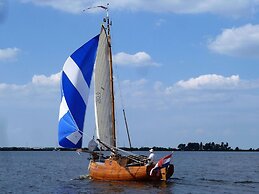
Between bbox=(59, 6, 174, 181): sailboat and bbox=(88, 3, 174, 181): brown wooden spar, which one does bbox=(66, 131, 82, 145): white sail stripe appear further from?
bbox=(88, 3, 174, 181): brown wooden spar

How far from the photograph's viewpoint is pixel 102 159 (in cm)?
4703

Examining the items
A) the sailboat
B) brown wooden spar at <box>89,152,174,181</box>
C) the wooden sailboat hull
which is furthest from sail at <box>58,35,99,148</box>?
brown wooden spar at <box>89,152,174,181</box>

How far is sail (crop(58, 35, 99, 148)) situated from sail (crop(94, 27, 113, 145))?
2.16ft

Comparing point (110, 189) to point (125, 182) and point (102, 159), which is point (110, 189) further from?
point (102, 159)

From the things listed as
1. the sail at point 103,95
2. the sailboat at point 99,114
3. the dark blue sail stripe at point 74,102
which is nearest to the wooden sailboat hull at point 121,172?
the sailboat at point 99,114

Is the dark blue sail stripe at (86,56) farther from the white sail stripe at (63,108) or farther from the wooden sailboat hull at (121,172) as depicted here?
the wooden sailboat hull at (121,172)

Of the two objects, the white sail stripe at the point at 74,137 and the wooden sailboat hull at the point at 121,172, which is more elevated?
the white sail stripe at the point at 74,137

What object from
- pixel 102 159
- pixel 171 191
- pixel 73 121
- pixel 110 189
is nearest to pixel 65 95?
pixel 73 121

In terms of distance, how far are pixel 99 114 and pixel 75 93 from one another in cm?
305

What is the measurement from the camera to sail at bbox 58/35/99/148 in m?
44.7

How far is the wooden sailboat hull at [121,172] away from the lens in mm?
43031

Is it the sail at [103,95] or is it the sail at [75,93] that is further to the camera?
the sail at [103,95]

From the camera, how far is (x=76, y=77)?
45469 mm

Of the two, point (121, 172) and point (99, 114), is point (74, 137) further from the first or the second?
point (121, 172)
